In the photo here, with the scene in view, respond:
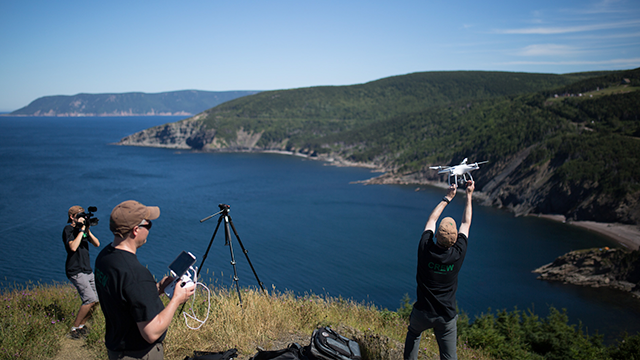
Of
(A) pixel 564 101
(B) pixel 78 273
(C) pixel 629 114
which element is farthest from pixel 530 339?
(A) pixel 564 101

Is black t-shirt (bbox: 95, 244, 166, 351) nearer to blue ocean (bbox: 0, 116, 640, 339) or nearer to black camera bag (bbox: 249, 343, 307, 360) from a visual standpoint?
black camera bag (bbox: 249, 343, 307, 360)

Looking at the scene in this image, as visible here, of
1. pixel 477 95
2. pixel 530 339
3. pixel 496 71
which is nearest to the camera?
pixel 530 339

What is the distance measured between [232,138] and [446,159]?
82066 mm

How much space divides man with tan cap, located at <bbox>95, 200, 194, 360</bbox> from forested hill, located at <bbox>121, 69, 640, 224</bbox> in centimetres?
5599

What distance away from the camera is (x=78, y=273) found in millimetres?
5277

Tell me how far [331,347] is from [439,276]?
59.4 inches

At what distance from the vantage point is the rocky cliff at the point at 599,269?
98.1ft

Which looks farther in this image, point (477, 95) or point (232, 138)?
point (477, 95)

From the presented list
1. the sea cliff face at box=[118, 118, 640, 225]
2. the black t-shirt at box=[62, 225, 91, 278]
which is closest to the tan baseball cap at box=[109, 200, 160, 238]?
the black t-shirt at box=[62, 225, 91, 278]

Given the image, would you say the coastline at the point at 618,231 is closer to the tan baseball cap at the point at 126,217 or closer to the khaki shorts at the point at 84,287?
the khaki shorts at the point at 84,287

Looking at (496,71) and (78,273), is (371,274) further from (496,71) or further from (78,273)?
(496,71)

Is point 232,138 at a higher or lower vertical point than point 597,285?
higher

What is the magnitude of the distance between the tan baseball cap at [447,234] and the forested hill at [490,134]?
5358 cm

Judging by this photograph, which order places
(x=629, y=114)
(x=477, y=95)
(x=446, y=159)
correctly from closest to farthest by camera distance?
(x=629, y=114) < (x=446, y=159) < (x=477, y=95)
